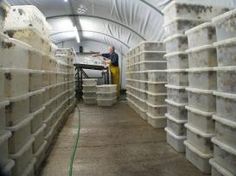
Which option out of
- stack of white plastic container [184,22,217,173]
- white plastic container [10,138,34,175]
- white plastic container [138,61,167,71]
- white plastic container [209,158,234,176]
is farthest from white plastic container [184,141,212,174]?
white plastic container [138,61,167,71]

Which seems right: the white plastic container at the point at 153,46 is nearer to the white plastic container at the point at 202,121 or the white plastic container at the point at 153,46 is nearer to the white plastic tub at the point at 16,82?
the white plastic container at the point at 202,121

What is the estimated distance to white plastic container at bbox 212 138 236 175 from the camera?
1924mm

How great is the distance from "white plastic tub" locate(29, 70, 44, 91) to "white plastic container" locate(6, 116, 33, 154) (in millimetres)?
310

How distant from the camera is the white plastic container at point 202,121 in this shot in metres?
2.41

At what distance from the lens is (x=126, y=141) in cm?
366

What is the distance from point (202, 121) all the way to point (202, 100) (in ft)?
0.67

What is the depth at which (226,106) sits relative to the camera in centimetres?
203

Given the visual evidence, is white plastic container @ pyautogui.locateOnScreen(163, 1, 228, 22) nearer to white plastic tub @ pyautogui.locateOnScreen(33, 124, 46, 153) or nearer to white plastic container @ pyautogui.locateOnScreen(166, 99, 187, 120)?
white plastic container @ pyautogui.locateOnScreen(166, 99, 187, 120)

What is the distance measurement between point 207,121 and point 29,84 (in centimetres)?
166

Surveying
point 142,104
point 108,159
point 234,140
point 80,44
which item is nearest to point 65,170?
point 108,159

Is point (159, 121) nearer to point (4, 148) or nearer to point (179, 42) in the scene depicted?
point (179, 42)

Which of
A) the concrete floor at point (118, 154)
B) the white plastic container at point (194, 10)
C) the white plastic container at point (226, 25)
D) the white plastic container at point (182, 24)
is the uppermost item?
the white plastic container at point (194, 10)

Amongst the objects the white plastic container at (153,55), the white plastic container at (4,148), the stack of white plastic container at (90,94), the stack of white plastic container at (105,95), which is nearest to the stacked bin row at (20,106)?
the white plastic container at (4,148)

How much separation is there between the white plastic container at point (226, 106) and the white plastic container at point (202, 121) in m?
0.25
